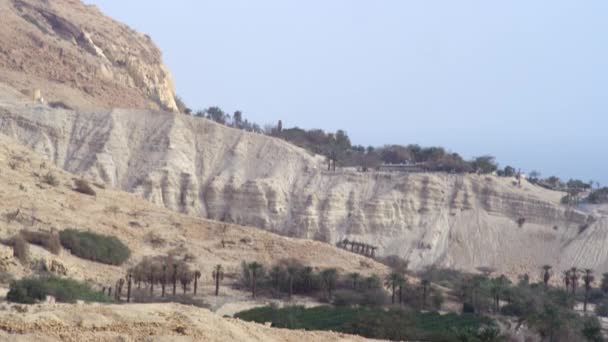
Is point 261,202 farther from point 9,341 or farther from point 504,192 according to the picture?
point 9,341

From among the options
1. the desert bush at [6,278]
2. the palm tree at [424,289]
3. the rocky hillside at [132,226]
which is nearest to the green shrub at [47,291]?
the desert bush at [6,278]

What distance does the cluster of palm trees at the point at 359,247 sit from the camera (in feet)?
261

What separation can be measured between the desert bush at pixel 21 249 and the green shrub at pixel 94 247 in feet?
16.2

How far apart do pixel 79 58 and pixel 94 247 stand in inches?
1816

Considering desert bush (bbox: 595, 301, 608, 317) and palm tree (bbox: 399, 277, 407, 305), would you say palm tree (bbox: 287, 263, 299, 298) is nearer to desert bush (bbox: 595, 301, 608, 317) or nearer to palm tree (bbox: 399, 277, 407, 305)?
palm tree (bbox: 399, 277, 407, 305)

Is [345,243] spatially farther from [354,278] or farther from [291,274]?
[291,274]

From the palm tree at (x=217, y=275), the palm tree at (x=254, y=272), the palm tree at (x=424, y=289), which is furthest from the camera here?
the palm tree at (x=254, y=272)

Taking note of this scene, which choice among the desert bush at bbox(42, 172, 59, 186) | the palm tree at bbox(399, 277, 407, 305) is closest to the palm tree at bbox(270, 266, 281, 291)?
the palm tree at bbox(399, 277, 407, 305)

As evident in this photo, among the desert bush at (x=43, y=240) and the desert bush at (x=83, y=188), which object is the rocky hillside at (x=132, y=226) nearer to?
the desert bush at (x=83, y=188)

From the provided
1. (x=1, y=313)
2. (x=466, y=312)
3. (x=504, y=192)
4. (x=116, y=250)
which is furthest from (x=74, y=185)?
(x=1, y=313)

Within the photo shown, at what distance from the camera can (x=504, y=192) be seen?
86.4m

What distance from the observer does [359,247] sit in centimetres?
8094

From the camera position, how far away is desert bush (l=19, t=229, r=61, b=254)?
57.5 m

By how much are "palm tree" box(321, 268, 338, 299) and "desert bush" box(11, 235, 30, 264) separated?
49.7 ft
